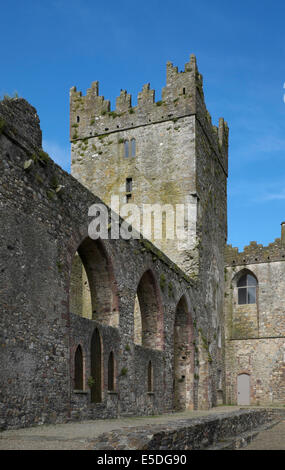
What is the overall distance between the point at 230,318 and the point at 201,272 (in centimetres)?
681

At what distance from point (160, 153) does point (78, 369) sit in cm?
1461

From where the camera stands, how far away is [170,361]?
19.8m

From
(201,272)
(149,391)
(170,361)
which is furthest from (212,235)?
(149,391)

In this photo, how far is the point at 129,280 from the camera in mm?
16172

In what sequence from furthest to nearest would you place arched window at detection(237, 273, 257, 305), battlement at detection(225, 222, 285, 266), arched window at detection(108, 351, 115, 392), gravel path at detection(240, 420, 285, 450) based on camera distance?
1. arched window at detection(237, 273, 257, 305)
2. battlement at detection(225, 222, 285, 266)
3. arched window at detection(108, 351, 115, 392)
4. gravel path at detection(240, 420, 285, 450)

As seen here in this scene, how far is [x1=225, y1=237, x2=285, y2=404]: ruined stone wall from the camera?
28469mm

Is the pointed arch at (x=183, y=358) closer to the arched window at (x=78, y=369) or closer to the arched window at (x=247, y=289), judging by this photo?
the arched window at (x=247, y=289)

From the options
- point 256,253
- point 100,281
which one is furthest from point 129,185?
point 100,281

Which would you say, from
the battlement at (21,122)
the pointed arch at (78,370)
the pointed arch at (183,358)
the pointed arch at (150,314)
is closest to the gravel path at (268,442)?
the pointed arch at (78,370)

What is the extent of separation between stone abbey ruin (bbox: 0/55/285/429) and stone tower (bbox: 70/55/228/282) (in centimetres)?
6

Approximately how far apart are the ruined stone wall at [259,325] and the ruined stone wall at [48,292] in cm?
1361

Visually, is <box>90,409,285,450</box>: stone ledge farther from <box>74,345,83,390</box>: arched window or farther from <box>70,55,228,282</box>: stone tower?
<box>70,55,228,282</box>: stone tower

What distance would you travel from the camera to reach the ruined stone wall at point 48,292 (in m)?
10.2

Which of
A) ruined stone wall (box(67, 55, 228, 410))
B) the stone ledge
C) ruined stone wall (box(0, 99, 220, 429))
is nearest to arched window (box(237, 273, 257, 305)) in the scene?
ruined stone wall (box(67, 55, 228, 410))
